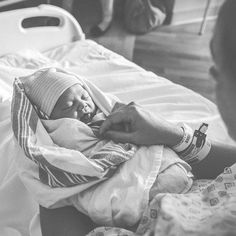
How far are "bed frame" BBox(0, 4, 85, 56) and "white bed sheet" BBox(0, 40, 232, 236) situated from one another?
0.06 meters

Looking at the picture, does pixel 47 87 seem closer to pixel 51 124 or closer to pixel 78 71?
pixel 51 124

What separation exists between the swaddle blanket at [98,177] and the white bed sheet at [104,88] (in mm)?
193

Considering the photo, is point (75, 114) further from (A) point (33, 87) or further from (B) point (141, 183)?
(B) point (141, 183)

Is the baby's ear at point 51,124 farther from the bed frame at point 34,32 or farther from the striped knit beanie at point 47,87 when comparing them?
the bed frame at point 34,32

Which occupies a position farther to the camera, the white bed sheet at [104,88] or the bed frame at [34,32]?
the bed frame at [34,32]

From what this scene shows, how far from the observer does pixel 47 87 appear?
1.18 meters

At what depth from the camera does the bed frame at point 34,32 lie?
165cm

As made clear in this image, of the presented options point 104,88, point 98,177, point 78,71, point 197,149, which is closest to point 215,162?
point 197,149

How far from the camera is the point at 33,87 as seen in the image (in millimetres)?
1212

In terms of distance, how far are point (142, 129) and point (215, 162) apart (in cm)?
23

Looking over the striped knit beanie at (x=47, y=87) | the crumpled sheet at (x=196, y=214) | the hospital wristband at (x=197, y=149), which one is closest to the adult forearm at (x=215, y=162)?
the hospital wristband at (x=197, y=149)

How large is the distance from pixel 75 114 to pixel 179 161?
0.35 metres

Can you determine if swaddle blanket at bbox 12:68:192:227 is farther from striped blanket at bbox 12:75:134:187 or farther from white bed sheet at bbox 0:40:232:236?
white bed sheet at bbox 0:40:232:236

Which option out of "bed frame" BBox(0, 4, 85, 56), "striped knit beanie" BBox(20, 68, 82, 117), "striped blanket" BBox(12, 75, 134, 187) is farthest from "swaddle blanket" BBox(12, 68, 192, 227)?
"bed frame" BBox(0, 4, 85, 56)
